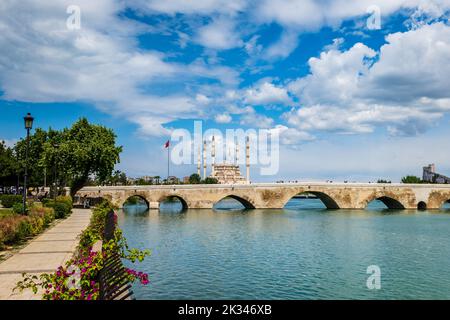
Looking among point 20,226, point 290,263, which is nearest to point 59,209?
point 20,226

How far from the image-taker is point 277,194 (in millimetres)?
57094

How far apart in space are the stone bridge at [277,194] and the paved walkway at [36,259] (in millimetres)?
33462

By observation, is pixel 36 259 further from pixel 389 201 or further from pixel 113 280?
pixel 389 201

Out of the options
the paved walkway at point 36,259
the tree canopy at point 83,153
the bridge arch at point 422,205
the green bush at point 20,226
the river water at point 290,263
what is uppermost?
the tree canopy at point 83,153

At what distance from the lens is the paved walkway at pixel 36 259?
9.72 metres

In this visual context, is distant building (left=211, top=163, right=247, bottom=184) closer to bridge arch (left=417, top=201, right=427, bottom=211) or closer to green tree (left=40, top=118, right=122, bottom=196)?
bridge arch (left=417, top=201, right=427, bottom=211)

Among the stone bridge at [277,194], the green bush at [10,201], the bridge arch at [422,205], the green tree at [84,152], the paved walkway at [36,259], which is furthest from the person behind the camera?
the bridge arch at [422,205]

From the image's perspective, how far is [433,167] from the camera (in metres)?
141

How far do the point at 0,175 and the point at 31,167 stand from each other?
6018 millimetres

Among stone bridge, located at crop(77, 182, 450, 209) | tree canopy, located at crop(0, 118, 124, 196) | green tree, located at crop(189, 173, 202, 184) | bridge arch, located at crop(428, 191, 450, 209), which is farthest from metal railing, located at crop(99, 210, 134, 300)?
green tree, located at crop(189, 173, 202, 184)

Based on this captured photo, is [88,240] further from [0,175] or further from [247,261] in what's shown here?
[0,175]

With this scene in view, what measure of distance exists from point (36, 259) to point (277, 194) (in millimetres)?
45510

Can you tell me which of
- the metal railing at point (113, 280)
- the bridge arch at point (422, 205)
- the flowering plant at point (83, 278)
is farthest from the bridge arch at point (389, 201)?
the metal railing at point (113, 280)

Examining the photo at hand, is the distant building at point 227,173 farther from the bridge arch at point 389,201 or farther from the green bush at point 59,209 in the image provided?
the green bush at point 59,209
